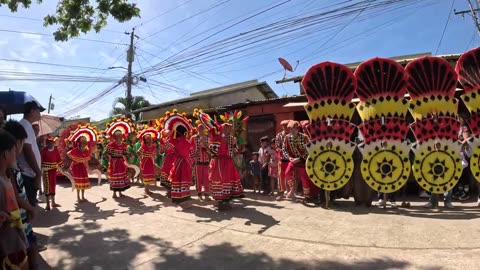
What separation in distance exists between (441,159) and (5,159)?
6290mm

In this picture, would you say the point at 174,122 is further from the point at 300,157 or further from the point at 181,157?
the point at 300,157

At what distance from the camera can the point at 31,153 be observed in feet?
14.6

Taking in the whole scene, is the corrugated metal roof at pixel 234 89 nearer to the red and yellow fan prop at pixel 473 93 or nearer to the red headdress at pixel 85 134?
the red headdress at pixel 85 134

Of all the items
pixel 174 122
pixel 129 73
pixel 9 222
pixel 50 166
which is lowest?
pixel 9 222

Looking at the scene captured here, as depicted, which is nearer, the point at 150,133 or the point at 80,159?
the point at 80,159

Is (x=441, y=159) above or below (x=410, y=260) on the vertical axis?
above

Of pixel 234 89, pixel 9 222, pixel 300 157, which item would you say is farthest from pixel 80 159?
pixel 234 89

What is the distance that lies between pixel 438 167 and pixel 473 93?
1406 mm

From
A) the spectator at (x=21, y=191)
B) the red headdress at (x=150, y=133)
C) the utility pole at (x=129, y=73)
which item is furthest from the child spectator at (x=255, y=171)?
the utility pole at (x=129, y=73)

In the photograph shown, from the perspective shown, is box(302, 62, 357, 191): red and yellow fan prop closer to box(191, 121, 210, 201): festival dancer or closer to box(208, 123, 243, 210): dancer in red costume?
box(208, 123, 243, 210): dancer in red costume

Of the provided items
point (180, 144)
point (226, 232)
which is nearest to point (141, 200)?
point (180, 144)

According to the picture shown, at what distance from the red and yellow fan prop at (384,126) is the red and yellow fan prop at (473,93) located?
1014mm

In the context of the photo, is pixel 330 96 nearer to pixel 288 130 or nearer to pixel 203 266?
pixel 288 130

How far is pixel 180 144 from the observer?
24.2 ft
